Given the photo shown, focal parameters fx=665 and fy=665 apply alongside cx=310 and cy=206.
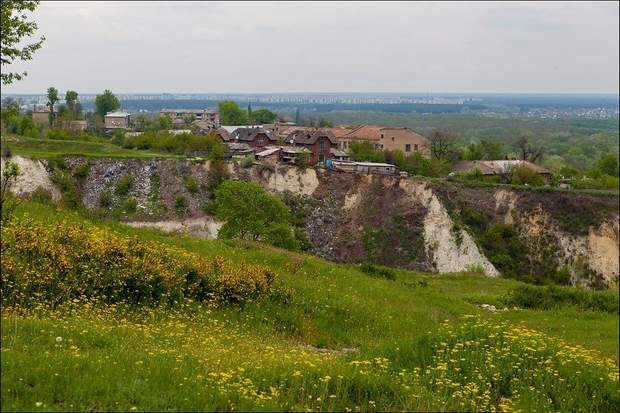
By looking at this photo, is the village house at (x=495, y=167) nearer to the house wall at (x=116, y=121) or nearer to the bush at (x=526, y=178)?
the bush at (x=526, y=178)

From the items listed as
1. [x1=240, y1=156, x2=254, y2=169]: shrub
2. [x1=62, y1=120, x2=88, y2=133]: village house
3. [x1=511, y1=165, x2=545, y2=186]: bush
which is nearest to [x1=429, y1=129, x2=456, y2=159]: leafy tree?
[x1=511, y1=165, x2=545, y2=186]: bush

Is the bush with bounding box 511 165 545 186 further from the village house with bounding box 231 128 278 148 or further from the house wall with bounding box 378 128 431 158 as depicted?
the village house with bounding box 231 128 278 148

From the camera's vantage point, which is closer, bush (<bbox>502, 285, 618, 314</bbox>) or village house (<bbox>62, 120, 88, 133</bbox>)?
bush (<bbox>502, 285, 618, 314</bbox>)

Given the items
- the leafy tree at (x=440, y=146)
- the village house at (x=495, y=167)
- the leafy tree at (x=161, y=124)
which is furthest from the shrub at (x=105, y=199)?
the leafy tree at (x=161, y=124)

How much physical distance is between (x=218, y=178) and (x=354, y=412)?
56501 millimetres

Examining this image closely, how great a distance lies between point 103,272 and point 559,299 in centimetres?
1591

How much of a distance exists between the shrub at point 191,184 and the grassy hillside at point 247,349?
44730 millimetres

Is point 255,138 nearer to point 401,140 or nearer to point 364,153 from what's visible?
point 364,153

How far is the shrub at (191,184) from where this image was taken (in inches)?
2442

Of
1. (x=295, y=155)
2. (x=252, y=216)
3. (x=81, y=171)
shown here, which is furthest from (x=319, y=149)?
(x=252, y=216)

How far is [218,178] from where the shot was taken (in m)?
63.4

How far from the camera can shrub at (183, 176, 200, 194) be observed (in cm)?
A: 6203

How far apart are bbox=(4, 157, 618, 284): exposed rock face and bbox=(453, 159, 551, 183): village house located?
56.2 ft

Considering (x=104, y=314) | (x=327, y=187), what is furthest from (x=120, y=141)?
(x=104, y=314)
